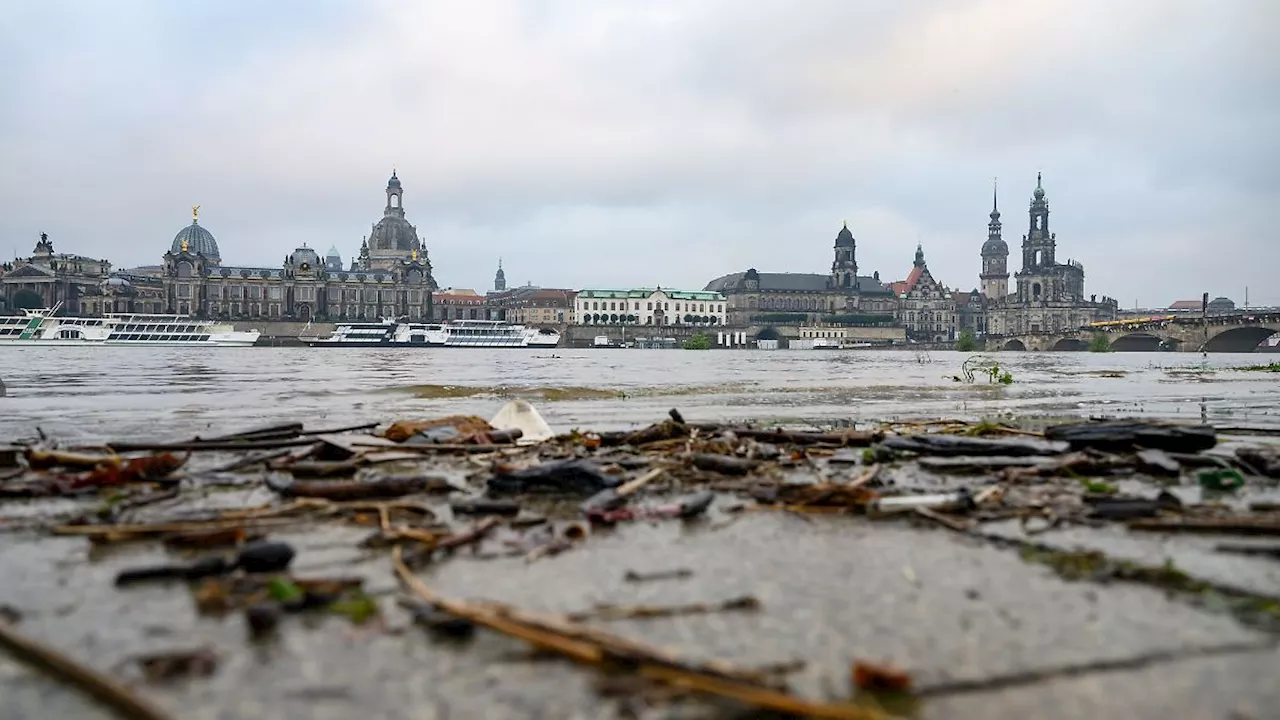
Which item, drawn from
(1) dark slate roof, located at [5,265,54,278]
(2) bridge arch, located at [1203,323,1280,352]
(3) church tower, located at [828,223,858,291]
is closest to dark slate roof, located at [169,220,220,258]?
(1) dark slate roof, located at [5,265,54,278]

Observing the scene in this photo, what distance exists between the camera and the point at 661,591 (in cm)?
305

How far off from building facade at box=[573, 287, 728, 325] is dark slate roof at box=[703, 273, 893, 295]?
10.8 m

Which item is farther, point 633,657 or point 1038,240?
point 1038,240

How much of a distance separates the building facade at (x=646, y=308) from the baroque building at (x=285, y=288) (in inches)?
1178

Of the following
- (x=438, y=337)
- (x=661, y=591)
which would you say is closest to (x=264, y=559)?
(x=661, y=591)

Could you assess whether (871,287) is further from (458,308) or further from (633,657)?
(633,657)

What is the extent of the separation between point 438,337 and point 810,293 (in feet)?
306

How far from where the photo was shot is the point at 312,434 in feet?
25.7

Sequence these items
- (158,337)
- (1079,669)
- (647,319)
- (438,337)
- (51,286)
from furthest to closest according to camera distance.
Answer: (647,319)
(51,286)
(438,337)
(158,337)
(1079,669)

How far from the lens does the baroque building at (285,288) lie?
474 feet

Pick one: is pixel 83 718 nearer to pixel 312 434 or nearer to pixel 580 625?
pixel 580 625

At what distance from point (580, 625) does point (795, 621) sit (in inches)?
26.9

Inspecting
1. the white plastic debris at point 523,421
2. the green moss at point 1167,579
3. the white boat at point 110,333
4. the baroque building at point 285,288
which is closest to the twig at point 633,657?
the green moss at point 1167,579

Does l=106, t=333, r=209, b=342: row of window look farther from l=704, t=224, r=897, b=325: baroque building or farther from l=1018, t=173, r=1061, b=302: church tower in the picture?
l=1018, t=173, r=1061, b=302: church tower
